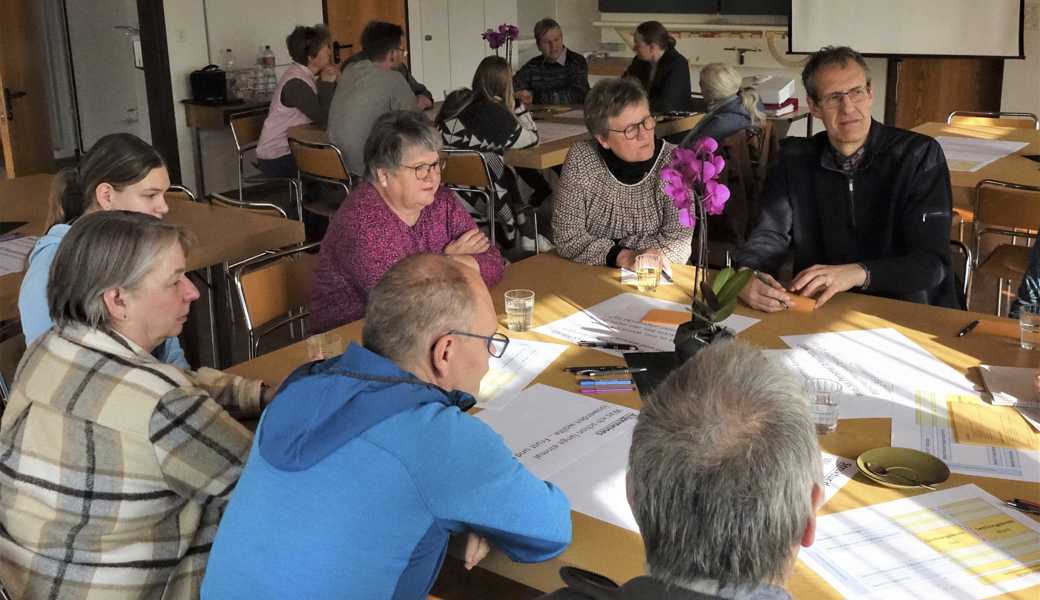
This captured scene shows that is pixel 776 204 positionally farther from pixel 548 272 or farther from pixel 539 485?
pixel 539 485

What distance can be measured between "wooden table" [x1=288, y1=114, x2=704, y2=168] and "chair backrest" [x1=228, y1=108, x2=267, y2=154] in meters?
0.39

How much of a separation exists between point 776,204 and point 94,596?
2.23m

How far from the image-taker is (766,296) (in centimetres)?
270

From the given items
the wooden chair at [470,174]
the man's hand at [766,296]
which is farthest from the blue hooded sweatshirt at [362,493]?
the wooden chair at [470,174]

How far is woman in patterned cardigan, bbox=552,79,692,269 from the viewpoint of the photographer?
338cm

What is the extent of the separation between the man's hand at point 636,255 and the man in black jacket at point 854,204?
25 cm

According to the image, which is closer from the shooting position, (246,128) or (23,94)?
(246,128)

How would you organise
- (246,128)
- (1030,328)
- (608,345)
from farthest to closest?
(246,128) < (608,345) < (1030,328)

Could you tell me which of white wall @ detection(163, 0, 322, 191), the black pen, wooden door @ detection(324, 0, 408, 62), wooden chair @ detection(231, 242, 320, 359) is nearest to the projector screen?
wooden door @ detection(324, 0, 408, 62)

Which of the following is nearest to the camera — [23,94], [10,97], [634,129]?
[634,129]

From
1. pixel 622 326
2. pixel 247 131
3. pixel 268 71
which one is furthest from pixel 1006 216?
pixel 268 71

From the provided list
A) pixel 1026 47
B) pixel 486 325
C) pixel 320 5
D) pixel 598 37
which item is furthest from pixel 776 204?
pixel 598 37

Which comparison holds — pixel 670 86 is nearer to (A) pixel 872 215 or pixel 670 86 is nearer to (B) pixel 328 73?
(B) pixel 328 73

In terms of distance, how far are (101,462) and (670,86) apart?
233 inches
